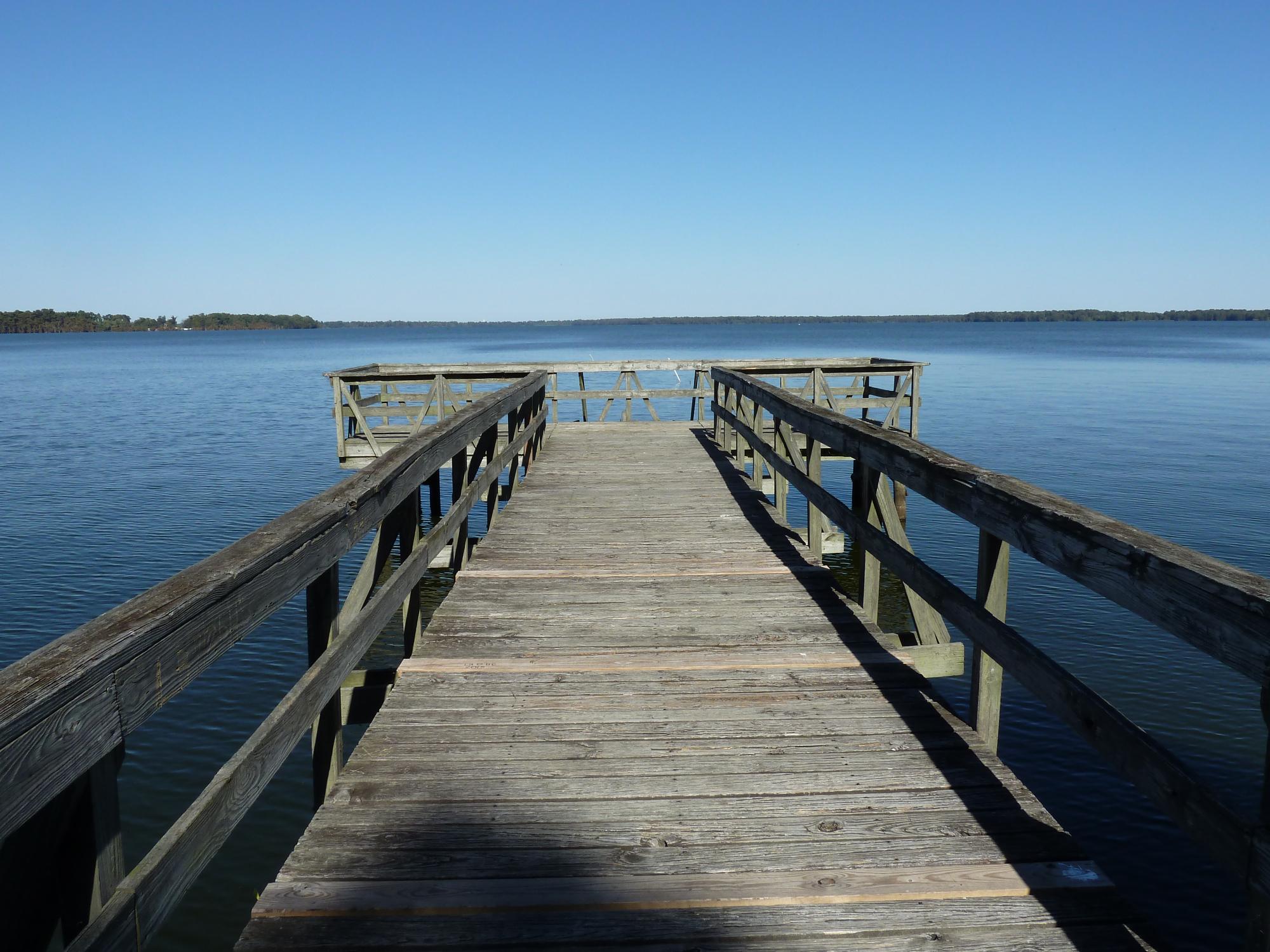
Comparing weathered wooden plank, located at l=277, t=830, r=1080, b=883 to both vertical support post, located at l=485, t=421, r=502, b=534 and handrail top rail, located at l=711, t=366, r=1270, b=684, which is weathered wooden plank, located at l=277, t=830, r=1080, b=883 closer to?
handrail top rail, located at l=711, t=366, r=1270, b=684

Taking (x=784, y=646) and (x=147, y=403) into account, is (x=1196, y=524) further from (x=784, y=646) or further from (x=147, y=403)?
(x=147, y=403)

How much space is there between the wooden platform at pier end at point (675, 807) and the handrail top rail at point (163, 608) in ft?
2.78

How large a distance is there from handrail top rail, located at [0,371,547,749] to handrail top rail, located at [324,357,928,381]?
391 inches

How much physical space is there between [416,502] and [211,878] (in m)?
3.30

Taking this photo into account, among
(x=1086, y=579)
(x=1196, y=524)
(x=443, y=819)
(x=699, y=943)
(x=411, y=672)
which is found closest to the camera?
(x=699, y=943)

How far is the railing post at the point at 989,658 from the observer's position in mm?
2922

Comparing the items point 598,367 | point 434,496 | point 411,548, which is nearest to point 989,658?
point 411,548

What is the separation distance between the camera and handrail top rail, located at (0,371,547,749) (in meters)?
1.31

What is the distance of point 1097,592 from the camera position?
2117 millimetres

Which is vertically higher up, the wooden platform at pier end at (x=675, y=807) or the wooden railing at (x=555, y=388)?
the wooden railing at (x=555, y=388)

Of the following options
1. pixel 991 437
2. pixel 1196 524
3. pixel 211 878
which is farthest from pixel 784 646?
pixel 991 437

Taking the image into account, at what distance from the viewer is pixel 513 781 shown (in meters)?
2.92

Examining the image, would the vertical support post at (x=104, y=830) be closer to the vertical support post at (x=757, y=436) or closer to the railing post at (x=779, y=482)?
the railing post at (x=779, y=482)

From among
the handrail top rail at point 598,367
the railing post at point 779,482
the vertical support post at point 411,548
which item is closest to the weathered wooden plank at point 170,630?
the vertical support post at point 411,548
